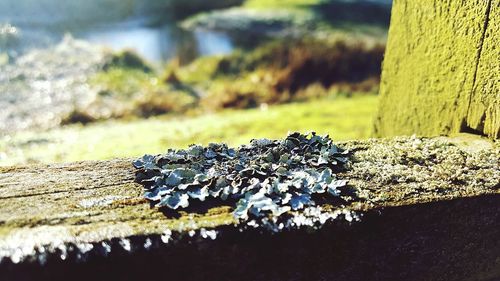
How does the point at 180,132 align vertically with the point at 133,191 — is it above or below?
below

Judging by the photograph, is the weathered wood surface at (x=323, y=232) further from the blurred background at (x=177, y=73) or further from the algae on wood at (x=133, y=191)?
the blurred background at (x=177, y=73)

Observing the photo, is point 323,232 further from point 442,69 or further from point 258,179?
point 442,69

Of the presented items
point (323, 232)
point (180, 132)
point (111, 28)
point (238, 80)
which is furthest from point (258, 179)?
point (111, 28)

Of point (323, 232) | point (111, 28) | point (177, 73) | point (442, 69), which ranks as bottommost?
point (177, 73)

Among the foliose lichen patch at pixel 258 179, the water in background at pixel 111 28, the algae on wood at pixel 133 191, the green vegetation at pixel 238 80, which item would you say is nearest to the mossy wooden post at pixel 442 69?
the algae on wood at pixel 133 191

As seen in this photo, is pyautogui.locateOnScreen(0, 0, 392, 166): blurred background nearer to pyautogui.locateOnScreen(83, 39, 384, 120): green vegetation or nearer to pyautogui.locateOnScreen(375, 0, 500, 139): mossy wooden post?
pyautogui.locateOnScreen(83, 39, 384, 120): green vegetation

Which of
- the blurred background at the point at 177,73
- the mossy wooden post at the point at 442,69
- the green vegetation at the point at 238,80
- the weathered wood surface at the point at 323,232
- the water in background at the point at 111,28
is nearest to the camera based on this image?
the weathered wood surface at the point at 323,232
